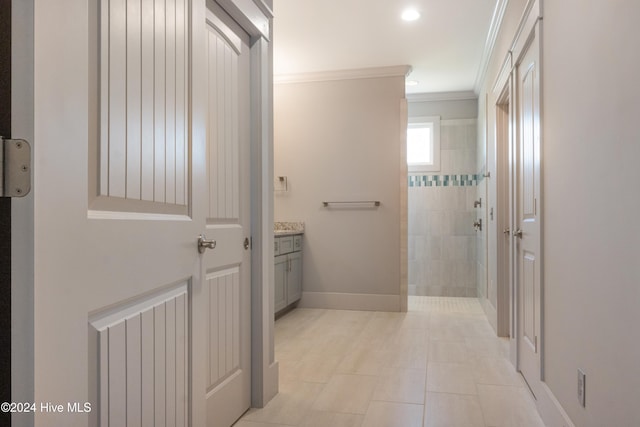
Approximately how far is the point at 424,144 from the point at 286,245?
2.57 meters

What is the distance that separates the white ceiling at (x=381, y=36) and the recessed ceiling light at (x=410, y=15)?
0.04 meters

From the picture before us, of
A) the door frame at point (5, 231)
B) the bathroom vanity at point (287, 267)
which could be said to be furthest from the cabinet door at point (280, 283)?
Answer: the door frame at point (5, 231)

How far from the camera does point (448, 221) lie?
589cm

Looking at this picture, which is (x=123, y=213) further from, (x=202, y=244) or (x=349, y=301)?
(x=349, y=301)

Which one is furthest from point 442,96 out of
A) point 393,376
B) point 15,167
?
point 15,167

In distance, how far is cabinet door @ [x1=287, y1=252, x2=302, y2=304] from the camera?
463 centimetres

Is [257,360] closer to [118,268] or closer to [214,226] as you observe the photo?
[214,226]

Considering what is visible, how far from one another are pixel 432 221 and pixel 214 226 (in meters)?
4.43

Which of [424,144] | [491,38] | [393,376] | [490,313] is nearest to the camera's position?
[393,376]

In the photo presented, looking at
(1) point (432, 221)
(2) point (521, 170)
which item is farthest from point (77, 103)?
(1) point (432, 221)

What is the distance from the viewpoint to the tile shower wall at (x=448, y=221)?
5.84 m

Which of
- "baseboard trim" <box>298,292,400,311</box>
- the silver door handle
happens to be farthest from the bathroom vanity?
the silver door handle

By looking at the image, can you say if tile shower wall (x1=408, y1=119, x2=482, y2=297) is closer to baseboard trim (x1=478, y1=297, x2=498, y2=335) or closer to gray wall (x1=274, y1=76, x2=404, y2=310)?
baseboard trim (x1=478, y1=297, x2=498, y2=335)

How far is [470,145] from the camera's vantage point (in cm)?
586
